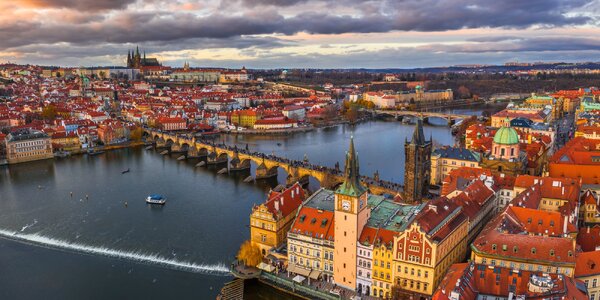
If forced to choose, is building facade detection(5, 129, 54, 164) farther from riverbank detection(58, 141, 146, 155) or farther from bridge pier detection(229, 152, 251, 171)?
bridge pier detection(229, 152, 251, 171)

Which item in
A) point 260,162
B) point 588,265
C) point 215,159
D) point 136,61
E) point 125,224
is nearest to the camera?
point 588,265

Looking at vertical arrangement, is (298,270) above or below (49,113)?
below

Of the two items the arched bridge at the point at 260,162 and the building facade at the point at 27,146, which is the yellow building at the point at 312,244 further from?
the building facade at the point at 27,146

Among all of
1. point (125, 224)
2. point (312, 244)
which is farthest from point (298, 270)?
point (125, 224)

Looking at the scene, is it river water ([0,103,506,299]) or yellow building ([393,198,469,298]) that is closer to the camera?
yellow building ([393,198,469,298])

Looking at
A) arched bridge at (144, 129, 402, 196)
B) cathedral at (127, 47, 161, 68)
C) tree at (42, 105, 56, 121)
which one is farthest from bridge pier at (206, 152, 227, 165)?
cathedral at (127, 47, 161, 68)

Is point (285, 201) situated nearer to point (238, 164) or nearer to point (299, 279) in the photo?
point (299, 279)
